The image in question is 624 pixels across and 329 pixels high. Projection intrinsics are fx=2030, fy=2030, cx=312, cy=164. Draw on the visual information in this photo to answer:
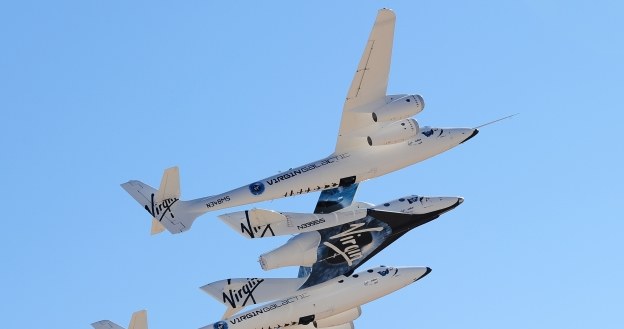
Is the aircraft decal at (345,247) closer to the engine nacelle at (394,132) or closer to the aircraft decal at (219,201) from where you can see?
the engine nacelle at (394,132)

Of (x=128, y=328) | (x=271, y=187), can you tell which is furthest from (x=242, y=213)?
(x=128, y=328)

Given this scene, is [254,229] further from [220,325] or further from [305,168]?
[220,325]

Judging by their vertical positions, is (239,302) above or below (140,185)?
below

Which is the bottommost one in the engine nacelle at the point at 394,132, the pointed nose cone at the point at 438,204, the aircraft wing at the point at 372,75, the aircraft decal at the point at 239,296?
the aircraft decal at the point at 239,296

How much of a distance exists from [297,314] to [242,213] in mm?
6329

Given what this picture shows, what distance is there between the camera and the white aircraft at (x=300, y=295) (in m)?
102

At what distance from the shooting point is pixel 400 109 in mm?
Result: 99750

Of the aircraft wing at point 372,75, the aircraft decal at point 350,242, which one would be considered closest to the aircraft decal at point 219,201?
the aircraft decal at point 350,242

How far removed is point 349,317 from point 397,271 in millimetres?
3825

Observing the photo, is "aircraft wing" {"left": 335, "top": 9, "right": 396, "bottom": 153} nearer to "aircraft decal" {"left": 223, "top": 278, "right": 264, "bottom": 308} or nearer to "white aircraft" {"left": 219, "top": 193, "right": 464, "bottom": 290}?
"white aircraft" {"left": 219, "top": 193, "right": 464, "bottom": 290}

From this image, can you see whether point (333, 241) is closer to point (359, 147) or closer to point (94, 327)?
point (359, 147)

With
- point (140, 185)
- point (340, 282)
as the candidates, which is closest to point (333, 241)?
point (340, 282)

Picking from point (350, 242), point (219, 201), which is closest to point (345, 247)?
point (350, 242)

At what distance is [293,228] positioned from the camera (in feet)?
333
